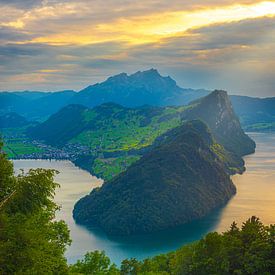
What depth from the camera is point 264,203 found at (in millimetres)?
191500

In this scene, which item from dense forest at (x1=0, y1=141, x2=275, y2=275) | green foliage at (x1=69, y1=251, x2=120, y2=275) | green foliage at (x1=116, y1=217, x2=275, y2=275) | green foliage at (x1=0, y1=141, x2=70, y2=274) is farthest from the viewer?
green foliage at (x1=116, y1=217, x2=275, y2=275)

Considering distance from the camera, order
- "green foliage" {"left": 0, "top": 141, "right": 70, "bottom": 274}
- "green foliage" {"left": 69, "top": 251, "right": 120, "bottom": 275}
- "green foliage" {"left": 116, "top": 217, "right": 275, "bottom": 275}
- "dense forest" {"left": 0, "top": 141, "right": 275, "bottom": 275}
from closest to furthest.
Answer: "green foliage" {"left": 0, "top": 141, "right": 70, "bottom": 274} → "dense forest" {"left": 0, "top": 141, "right": 275, "bottom": 275} → "green foliage" {"left": 69, "top": 251, "right": 120, "bottom": 275} → "green foliage" {"left": 116, "top": 217, "right": 275, "bottom": 275}

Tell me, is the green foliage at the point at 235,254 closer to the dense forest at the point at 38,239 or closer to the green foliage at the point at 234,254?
the green foliage at the point at 234,254

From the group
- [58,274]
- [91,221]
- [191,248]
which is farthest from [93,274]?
[91,221]

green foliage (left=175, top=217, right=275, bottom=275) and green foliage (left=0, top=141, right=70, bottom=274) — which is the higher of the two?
green foliage (left=175, top=217, right=275, bottom=275)

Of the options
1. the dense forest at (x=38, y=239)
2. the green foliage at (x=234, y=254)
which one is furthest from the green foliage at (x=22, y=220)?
the green foliage at (x=234, y=254)

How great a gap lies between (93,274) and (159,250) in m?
109

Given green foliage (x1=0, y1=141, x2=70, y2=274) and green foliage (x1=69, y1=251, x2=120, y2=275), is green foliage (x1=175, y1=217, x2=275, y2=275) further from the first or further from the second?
green foliage (x1=0, y1=141, x2=70, y2=274)

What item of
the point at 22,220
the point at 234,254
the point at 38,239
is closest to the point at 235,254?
the point at 234,254

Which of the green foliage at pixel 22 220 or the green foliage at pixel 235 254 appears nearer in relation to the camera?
the green foliage at pixel 22 220

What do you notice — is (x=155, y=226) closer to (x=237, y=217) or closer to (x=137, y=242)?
(x=137, y=242)

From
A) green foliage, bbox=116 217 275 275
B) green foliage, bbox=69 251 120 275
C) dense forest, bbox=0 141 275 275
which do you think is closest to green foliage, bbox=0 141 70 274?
dense forest, bbox=0 141 275 275

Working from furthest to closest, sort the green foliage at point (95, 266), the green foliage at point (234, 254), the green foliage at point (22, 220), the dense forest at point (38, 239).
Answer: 1. the green foliage at point (234, 254)
2. the green foliage at point (95, 266)
3. the dense forest at point (38, 239)
4. the green foliage at point (22, 220)

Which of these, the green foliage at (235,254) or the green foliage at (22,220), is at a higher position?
the green foliage at (235,254)
